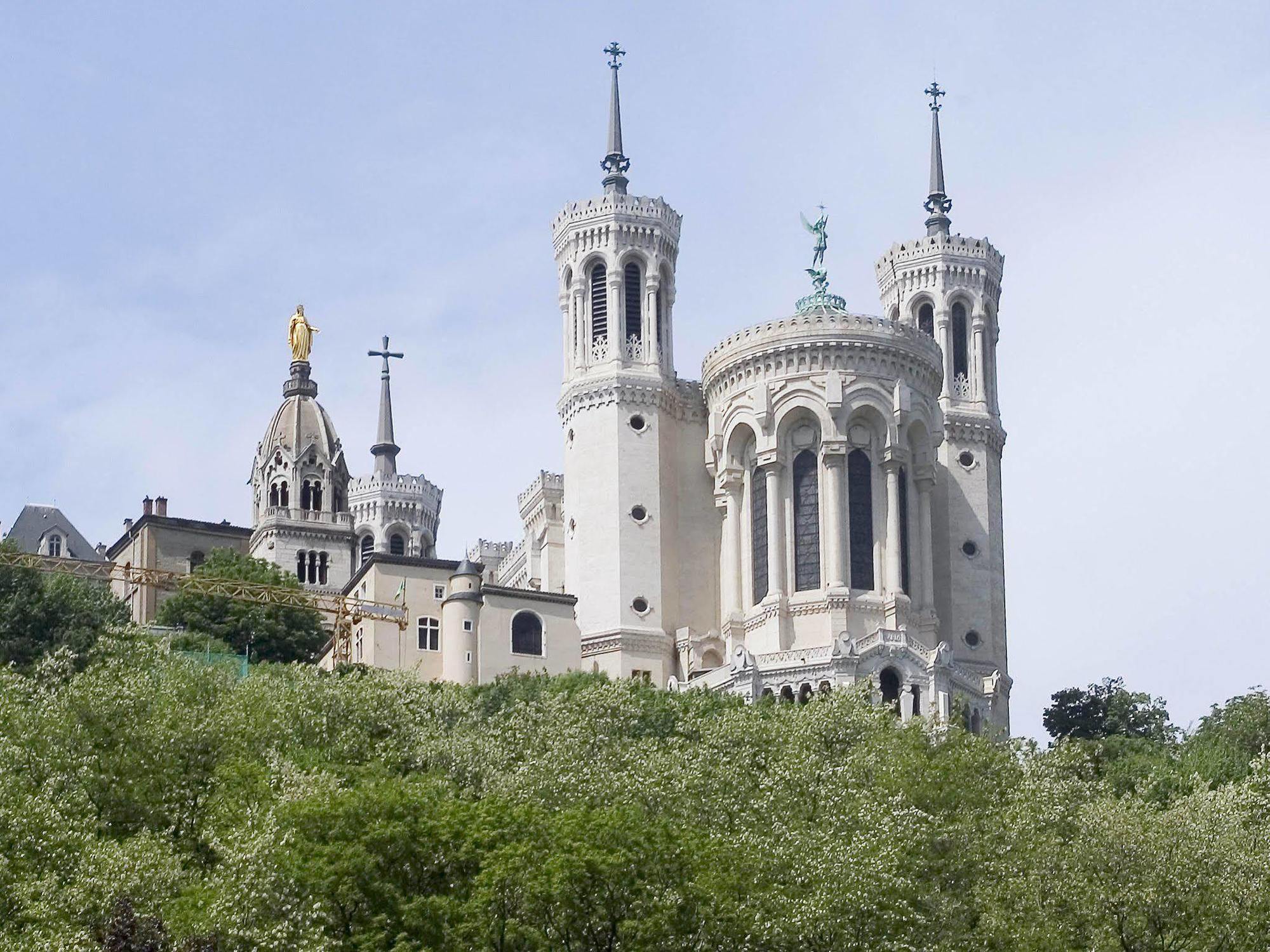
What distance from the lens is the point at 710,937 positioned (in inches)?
2184

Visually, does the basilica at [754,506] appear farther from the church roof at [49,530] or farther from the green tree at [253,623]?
the church roof at [49,530]

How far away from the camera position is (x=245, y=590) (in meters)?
112

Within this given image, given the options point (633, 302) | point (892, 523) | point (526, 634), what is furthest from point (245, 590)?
point (892, 523)

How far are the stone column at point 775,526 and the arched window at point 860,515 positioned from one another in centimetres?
266

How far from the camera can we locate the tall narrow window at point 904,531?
10681cm

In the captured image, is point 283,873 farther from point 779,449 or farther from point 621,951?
point 779,449

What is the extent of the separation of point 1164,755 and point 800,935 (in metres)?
36.4

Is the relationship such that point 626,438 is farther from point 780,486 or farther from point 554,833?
point 554,833

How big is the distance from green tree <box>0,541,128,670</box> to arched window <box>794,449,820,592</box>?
1019 inches

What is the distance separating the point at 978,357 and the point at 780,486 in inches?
678

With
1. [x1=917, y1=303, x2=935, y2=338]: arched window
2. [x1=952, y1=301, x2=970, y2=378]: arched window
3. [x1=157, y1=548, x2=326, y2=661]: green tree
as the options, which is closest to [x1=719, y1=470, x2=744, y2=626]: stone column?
[x1=952, y1=301, x2=970, y2=378]: arched window

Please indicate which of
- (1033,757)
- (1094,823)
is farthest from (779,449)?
(1094,823)

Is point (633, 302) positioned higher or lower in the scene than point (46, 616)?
higher

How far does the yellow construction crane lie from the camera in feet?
344
